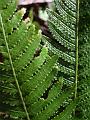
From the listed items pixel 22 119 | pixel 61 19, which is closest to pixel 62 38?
pixel 61 19

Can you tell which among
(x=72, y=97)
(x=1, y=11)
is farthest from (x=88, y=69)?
(x=1, y=11)

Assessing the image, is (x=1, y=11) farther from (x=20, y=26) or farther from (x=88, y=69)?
(x=88, y=69)

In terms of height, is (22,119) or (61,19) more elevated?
(61,19)
